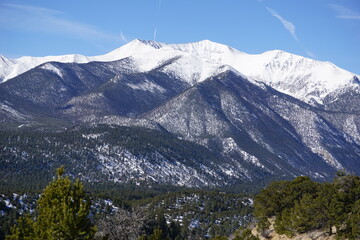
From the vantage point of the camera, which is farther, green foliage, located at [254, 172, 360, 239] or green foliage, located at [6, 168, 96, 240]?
green foliage, located at [254, 172, 360, 239]

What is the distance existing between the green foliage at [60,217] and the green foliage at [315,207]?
124 ft

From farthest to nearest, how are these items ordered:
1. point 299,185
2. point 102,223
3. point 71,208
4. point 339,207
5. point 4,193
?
point 4,193
point 299,185
point 339,207
point 102,223
point 71,208

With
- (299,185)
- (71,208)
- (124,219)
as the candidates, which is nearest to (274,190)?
(299,185)

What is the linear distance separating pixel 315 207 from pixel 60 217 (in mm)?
44040

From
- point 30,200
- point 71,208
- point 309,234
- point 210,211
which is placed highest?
point 30,200

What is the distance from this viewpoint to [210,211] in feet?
622

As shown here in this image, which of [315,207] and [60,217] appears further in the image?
[315,207]

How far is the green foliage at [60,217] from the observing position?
137ft

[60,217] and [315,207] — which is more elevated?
[60,217]

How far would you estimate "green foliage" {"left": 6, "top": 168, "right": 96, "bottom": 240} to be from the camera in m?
41.7

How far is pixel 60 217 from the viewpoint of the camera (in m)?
41.7

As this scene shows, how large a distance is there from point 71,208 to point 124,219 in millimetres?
18975

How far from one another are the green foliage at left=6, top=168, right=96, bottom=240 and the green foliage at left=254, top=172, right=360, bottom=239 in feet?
124

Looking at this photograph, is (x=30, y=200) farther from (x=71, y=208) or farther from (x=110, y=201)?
(x=71, y=208)
